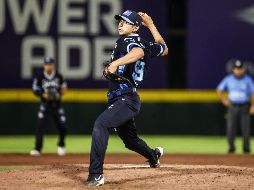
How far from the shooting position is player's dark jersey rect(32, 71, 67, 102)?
11.9 metres

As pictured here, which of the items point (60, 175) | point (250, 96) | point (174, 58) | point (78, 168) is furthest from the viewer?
point (174, 58)

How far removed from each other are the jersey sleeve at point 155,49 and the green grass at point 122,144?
5460 millimetres

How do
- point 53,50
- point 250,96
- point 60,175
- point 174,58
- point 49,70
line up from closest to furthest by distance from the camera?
point 60,175 → point 49,70 → point 250,96 → point 53,50 → point 174,58

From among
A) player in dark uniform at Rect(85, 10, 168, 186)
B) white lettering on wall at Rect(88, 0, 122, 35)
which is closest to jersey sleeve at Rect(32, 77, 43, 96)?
white lettering on wall at Rect(88, 0, 122, 35)

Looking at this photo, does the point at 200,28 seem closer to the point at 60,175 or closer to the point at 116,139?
the point at 116,139

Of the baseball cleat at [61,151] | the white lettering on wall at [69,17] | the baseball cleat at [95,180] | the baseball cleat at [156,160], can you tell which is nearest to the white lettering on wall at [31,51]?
the white lettering on wall at [69,17]

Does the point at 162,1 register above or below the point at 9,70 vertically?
above

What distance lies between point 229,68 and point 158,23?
6.29 ft

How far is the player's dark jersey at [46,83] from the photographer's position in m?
11.9

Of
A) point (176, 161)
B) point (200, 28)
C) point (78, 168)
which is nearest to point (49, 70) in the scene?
point (176, 161)

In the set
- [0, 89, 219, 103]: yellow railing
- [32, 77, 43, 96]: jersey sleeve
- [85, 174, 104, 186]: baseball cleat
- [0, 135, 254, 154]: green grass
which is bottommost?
[0, 135, 254, 154]: green grass

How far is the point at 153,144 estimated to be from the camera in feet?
46.7

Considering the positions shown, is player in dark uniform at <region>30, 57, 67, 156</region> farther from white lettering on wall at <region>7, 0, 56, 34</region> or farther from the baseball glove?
white lettering on wall at <region>7, 0, 56, 34</region>

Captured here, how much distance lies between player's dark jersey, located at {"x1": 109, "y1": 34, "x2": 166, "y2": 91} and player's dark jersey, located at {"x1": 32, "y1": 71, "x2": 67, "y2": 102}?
15.6ft
